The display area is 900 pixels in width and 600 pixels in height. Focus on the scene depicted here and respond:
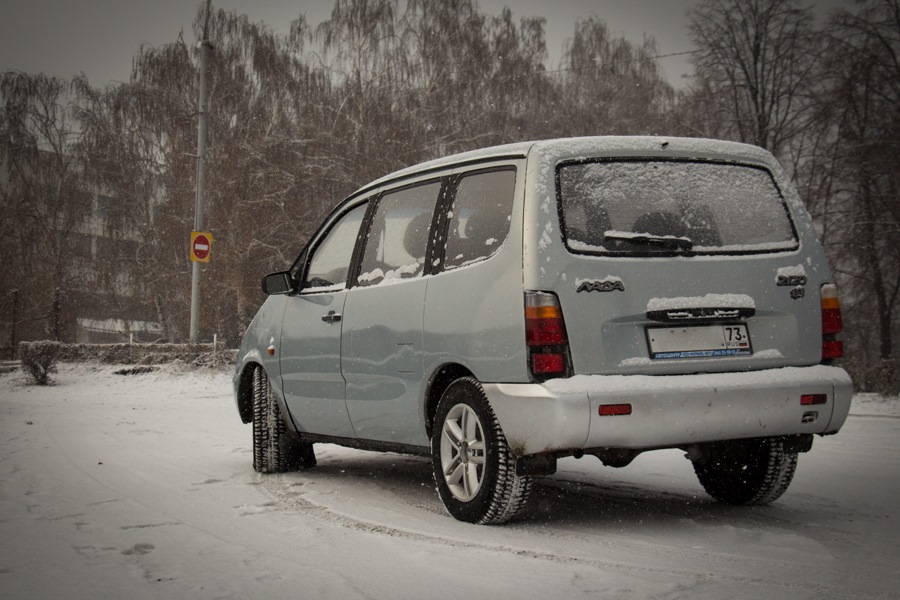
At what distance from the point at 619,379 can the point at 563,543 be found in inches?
31.3

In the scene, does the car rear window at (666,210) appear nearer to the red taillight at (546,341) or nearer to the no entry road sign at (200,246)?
the red taillight at (546,341)

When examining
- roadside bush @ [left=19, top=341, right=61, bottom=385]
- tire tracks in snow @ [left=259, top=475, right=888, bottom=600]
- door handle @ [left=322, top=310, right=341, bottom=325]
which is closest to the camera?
tire tracks in snow @ [left=259, top=475, right=888, bottom=600]

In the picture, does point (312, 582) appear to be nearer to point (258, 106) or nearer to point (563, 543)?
point (563, 543)

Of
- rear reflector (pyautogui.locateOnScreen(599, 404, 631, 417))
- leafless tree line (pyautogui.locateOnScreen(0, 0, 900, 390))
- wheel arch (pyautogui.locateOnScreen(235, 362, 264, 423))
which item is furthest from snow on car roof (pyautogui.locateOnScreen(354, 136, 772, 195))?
leafless tree line (pyautogui.locateOnScreen(0, 0, 900, 390))

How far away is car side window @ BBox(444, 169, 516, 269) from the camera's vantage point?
501cm

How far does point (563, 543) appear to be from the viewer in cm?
456

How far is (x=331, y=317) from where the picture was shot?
6.36 metres

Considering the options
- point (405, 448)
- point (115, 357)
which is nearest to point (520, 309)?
point (405, 448)

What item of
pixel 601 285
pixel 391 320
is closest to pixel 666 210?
pixel 601 285

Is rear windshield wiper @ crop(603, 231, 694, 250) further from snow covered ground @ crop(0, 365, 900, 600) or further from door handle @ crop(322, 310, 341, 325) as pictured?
door handle @ crop(322, 310, 341, 325)

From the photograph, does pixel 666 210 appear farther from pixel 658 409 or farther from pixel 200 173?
pixel 200 173

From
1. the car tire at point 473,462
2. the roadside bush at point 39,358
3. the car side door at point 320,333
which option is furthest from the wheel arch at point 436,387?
the roadside bush at point 39,358

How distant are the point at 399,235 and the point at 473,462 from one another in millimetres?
1611

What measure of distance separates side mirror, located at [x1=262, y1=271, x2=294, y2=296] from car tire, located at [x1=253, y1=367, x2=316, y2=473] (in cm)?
67
